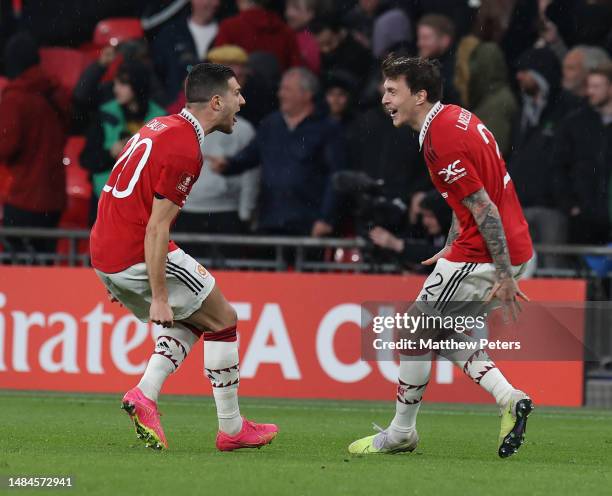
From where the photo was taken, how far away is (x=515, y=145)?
14.1 m

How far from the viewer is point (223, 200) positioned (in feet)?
46.9

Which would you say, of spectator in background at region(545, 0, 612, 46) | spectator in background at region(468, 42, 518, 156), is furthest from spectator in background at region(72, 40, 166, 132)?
spectator in background at region(545, 0, 612, 46)

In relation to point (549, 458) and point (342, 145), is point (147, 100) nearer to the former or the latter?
point (342, 145)

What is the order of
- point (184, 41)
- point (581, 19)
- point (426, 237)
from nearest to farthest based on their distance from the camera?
point (426, 237) < point (581, 19) < point (184, 41)

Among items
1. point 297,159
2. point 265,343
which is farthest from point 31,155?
point 265,343

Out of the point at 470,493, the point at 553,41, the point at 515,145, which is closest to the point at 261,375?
the point at 515,145

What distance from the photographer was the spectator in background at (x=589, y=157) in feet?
44.0

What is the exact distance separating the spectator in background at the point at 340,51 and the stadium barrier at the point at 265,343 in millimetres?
2823

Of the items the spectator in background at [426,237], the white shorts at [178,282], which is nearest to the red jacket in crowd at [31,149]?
the spectator in background at [426,237]

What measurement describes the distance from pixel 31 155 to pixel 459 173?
741cm

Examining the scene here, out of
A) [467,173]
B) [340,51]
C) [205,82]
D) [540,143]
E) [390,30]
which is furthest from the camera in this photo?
[390,30]

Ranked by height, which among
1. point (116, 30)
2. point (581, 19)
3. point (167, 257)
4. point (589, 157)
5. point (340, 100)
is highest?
point (581, 19)

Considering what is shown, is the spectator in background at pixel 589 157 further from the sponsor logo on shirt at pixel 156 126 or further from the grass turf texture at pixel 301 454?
the sponsor logo on shirt at pixel 156 126

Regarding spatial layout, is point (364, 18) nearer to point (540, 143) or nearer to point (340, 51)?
point (340, 51)
